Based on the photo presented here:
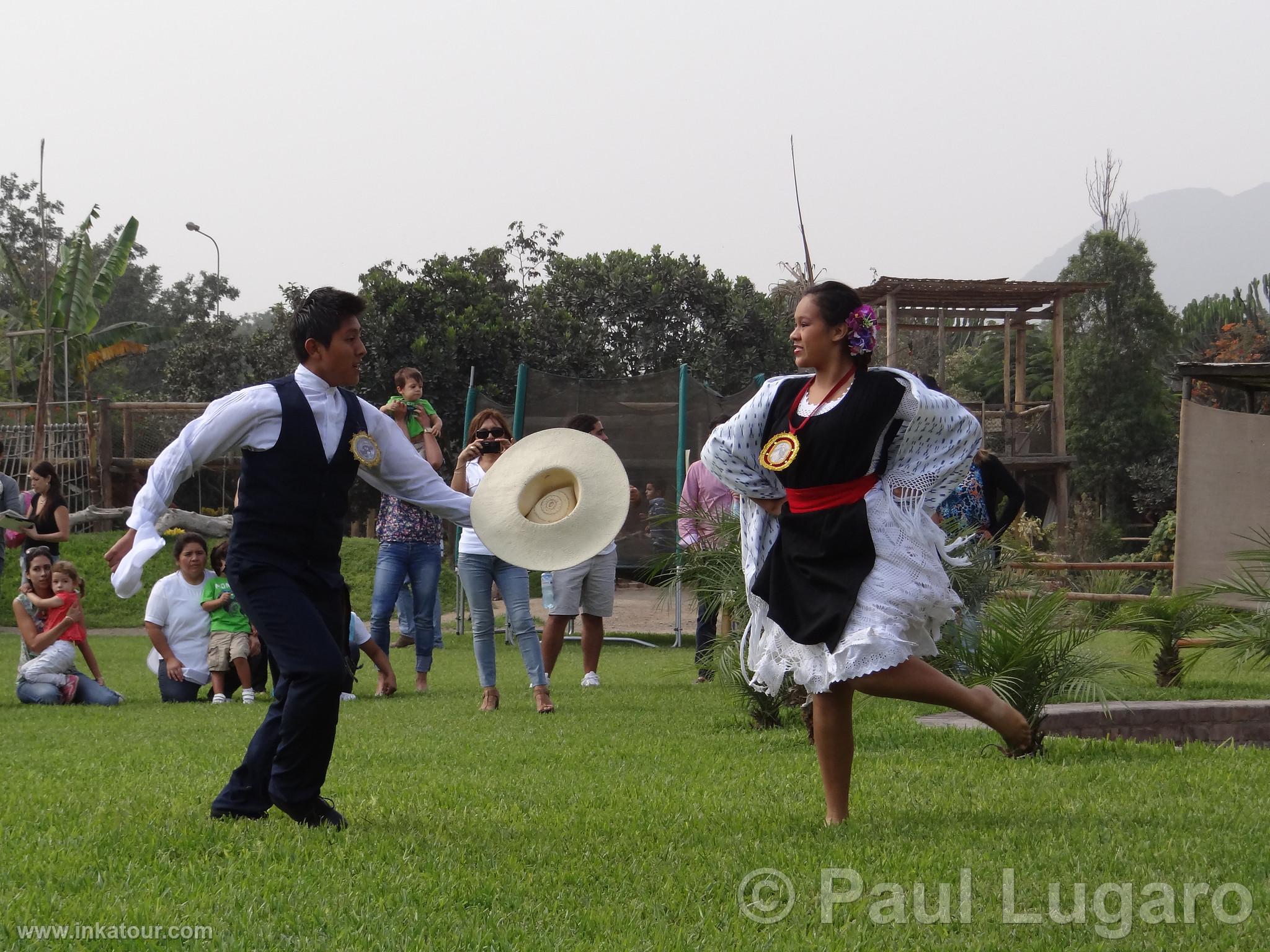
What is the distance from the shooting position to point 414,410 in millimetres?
9531

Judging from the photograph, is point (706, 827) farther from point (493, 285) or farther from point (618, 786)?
point (493, 285)

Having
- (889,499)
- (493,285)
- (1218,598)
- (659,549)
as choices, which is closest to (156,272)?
(493,285)

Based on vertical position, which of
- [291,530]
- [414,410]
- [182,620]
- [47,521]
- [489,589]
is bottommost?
[182,620]

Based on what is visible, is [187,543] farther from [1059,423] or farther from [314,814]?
[1059,423]

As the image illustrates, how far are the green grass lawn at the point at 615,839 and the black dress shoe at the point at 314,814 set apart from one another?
2.5 inches

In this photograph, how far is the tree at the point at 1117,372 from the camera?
116 ft

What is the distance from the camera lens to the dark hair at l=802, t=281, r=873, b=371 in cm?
490

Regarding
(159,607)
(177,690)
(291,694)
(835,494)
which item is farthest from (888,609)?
(159,607)

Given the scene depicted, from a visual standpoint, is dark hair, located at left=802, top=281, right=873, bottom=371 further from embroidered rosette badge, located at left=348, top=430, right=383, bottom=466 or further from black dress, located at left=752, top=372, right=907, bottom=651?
embroidered rosette badge, located at left=348, top=430, right=383, bottom=466

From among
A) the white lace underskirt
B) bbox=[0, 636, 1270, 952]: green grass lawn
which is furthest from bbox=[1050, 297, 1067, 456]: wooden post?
the white lace underskirt

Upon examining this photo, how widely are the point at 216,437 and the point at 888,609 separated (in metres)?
2.37

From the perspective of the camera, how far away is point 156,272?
63.5 m

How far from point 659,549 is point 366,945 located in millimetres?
11729

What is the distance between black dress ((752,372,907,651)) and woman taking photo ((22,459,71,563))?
904 centimetres
